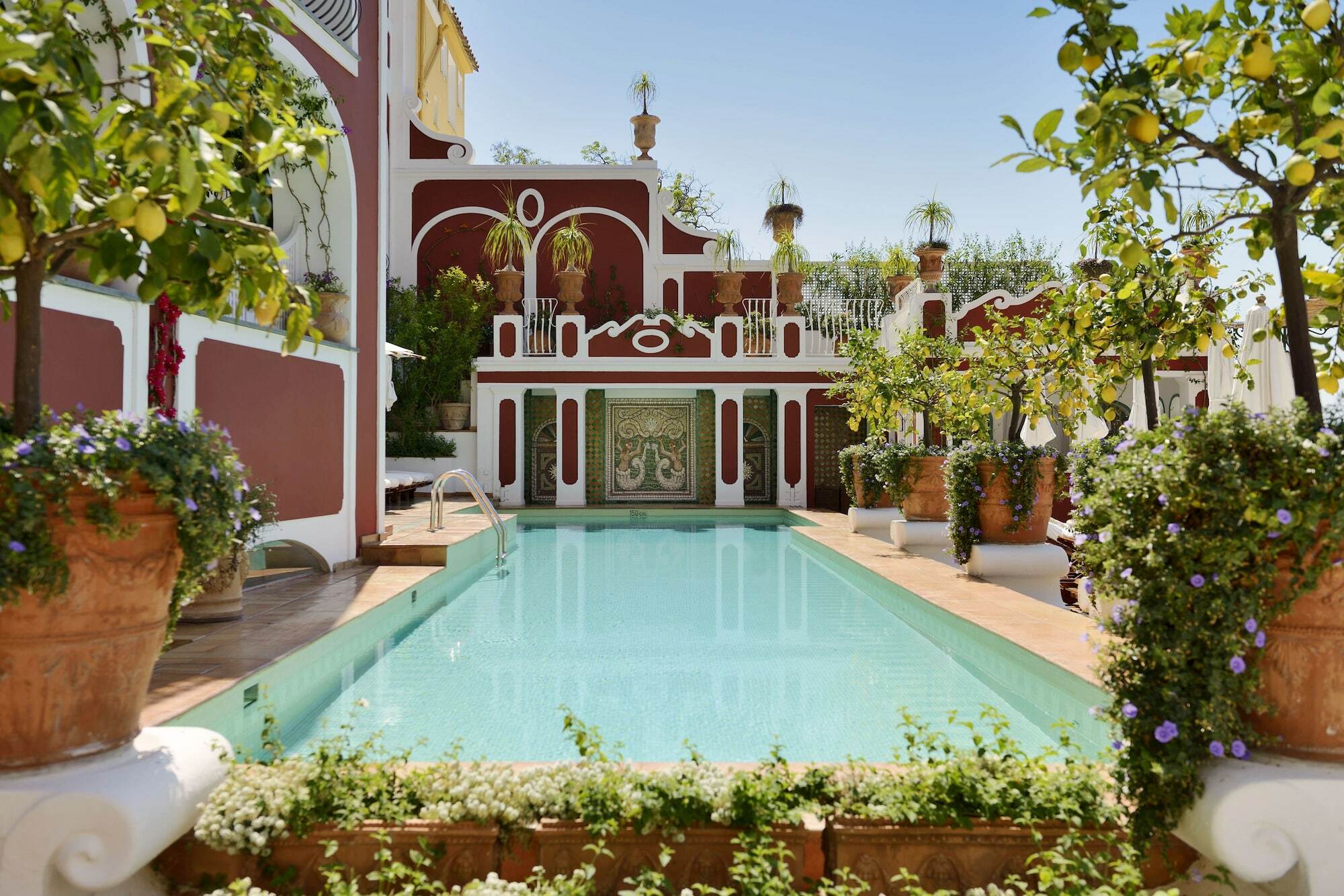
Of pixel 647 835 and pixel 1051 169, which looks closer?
pixel 1051 169

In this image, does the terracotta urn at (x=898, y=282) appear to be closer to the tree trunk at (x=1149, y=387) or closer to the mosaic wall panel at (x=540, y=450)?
the mosaic wall panel at (x=540, y=450)

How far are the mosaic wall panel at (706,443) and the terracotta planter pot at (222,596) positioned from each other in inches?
442

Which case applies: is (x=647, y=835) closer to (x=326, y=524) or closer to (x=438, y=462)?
(x=326, y=524)

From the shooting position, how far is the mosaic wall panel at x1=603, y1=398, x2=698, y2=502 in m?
16.3

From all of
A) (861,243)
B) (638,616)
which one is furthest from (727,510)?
(861,243)

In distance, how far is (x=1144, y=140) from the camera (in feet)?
5.98

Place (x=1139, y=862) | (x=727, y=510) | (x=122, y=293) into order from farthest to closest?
(x=727, y=510) → (x=122, y=293) → (x=1139, y=862)

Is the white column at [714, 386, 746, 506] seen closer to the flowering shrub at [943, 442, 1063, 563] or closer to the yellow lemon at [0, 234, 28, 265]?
the flowering shrub at [943, 442, 1063, 563]

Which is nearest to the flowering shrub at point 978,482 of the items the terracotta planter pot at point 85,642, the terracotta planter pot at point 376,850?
the terracotta planter pot at point 376,850

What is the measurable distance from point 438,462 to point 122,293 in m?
10.6

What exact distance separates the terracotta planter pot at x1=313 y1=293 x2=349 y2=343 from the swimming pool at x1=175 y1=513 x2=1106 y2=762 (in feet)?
6.98

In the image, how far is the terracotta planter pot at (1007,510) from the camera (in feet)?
22.9

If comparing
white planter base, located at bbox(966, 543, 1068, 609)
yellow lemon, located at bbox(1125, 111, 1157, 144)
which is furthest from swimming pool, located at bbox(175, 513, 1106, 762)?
yellow lemon, located at bbox(1125, 111, 1157, 144)

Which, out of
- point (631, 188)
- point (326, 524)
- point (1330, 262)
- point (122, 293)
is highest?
point (631, 188)
